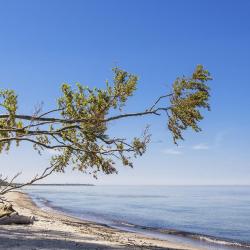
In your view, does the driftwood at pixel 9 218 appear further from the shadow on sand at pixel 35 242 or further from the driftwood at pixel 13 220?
the shadow on sand at pixel 35 242

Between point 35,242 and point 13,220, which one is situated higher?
point 13,220

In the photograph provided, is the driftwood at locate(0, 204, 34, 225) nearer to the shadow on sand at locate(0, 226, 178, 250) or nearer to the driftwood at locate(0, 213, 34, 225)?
the driftwood at locate(0, 213, 34, 225)

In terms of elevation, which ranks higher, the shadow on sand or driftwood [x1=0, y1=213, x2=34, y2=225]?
driftwood [x1=0, y1=213, x2=34, y2=225]

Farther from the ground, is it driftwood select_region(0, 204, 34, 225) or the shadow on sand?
driftwood select_region(0, 204, 34, 225)

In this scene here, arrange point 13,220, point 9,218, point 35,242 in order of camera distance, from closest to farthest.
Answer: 1. point 35,242
2. point 9,218
3. point 13,220

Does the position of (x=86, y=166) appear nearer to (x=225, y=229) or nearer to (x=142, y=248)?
(x=142, y=248)

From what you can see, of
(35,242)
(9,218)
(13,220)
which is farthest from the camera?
(13,220)

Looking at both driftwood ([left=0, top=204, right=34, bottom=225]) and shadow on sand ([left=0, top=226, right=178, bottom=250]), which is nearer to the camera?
shadow on sand ([left=0, top=226, right=178, bottom=250])

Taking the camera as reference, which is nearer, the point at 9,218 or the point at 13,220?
the point at 9,218

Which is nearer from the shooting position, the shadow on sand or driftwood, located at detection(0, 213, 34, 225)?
the shadow on sand

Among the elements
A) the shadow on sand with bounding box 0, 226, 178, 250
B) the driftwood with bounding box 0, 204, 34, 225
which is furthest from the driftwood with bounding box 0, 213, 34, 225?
the shadow on sand with bounding box 0, 226, 178, 250

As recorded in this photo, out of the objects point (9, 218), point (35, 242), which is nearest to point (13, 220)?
point (9, 218)

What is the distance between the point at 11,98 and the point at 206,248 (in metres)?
17.1

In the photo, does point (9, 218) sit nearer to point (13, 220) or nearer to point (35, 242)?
point (13, 220)
